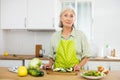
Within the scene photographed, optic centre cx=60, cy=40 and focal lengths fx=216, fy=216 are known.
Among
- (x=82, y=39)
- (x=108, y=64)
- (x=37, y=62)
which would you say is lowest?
(x=108, y=64)

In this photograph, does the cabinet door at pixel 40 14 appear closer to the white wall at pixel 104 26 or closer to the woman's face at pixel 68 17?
the white wall at pixel 104 26

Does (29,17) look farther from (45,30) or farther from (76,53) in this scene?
(76,53)

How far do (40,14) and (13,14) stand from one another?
495mm

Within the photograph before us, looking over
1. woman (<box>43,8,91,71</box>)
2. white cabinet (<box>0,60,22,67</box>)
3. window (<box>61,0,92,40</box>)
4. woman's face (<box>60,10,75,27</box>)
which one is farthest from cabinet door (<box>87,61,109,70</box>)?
woman's face (<box>60,10,75,27</box>)

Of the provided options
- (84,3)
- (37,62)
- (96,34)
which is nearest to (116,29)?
(96,34)

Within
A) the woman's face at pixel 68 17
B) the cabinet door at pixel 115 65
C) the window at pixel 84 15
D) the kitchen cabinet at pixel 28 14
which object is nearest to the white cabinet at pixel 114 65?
the cabinet door at pixel 115 65

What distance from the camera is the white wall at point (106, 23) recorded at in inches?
157

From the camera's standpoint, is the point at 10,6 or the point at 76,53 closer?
the point at 76,53

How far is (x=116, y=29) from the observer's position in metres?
4.00

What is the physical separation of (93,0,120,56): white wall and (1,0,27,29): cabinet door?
1325 mm

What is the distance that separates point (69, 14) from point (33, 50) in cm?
224

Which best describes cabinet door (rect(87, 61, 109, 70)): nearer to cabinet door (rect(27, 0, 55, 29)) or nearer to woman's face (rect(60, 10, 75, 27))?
cabinet door (rect(27, 0, 55, 29))

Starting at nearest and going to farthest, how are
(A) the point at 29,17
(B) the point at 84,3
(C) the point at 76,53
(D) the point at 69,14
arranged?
(D) the point at 69,14 → (C) the point at 76,53 → (A) the point at 29,17 → (B) the point at 84,3

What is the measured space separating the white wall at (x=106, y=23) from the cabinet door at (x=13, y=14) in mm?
1325
